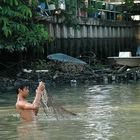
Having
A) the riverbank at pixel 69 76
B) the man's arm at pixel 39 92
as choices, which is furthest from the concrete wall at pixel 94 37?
the man's arm at pixel 39 92

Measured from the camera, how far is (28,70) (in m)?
27.0

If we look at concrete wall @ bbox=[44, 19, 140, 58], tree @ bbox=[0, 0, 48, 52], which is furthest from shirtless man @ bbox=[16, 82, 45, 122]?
concrete wall @ bbox=[44, 19, 140, 58]

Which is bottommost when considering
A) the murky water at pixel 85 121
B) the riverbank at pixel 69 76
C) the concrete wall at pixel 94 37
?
the murky water at pixel 85 121

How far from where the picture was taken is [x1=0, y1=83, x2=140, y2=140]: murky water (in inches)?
507

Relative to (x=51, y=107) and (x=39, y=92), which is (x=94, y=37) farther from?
(x=39, y=92)

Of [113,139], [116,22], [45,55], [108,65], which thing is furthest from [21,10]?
[116,22]

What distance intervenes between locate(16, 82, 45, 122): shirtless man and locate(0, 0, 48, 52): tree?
964 centimetres

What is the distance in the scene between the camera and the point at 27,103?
13.5m

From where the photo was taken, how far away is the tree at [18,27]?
2383 centimetres

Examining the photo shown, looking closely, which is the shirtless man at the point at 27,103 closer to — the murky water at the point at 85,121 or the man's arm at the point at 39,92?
the man's arm at the point at 39,92

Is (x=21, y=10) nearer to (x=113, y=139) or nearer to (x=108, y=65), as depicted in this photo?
(x=108, y=65)

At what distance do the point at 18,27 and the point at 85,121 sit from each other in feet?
33.5

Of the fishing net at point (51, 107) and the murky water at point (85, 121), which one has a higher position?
the fishing net at point (51, 107)

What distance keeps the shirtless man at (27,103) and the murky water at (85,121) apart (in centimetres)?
27
